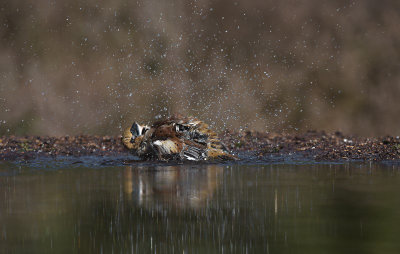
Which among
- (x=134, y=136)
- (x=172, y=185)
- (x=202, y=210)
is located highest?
(x=134, y=136)

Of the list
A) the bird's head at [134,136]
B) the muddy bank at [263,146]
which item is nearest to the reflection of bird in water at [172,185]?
the bird's head at [134,136]

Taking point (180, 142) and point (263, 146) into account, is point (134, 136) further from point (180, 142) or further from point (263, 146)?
point (263, 146)

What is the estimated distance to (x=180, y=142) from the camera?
13.3 m

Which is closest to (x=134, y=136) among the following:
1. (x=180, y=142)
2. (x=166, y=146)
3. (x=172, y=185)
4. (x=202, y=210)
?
(x=166, y=146)

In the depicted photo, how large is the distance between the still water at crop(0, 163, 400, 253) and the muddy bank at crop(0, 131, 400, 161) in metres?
2.05

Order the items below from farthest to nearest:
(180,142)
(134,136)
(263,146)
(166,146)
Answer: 1. (263,146)
2. (134,136)
3. (180,142)
4. (166,146)

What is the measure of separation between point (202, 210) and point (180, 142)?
5.89m

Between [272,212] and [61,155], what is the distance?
8321 millimetres

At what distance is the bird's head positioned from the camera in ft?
45.2

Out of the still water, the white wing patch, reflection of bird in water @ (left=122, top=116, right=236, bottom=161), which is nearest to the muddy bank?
reflection of bird in water @ (left=122, top=116, right=236, bottom=161)

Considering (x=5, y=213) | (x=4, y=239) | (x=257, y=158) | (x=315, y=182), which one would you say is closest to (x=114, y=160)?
(x=257, y=158)

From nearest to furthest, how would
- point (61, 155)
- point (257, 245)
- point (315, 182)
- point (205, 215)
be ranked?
point (257, 245) → point (205, 215) → point (315, 182) → point (61, 155)

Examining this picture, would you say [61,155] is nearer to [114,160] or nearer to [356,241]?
[114,160]

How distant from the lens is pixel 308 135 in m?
17.9
